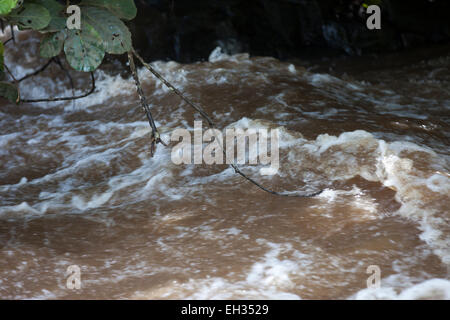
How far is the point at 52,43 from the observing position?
2.13 meters

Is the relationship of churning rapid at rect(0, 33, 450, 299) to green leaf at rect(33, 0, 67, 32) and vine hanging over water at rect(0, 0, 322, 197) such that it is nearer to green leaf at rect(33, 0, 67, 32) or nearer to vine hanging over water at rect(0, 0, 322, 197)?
vine hanging over water at rect(0, 0, 322, 197)

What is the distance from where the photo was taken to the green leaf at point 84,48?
2053 mm

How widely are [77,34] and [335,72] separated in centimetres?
443

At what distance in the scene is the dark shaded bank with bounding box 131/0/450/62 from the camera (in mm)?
6941

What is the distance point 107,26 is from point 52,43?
0.89 feet

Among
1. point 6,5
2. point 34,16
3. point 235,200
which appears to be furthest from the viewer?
point 235,200

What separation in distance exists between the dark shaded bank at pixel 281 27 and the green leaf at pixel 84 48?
16.0 feet

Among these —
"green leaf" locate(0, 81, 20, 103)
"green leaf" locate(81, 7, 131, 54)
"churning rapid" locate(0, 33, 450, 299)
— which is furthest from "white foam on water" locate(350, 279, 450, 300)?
"green leaf" locate(0, 81, 20, 103)

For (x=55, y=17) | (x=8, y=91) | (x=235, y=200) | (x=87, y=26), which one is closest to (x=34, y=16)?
(x=55, y=17)

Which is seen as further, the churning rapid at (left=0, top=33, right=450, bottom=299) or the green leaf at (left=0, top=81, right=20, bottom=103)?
the green leaf at (left=0, top=81, right=20, bottom=103)

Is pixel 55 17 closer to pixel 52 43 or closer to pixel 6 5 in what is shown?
pixel 52 43

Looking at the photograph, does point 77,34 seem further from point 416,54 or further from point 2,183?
point 416,54

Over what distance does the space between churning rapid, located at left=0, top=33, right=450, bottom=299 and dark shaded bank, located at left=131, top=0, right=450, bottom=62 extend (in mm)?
2420

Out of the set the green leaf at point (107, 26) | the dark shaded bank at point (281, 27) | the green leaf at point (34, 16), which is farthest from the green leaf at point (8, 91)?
the dark shaded bank at point (281, 27)
